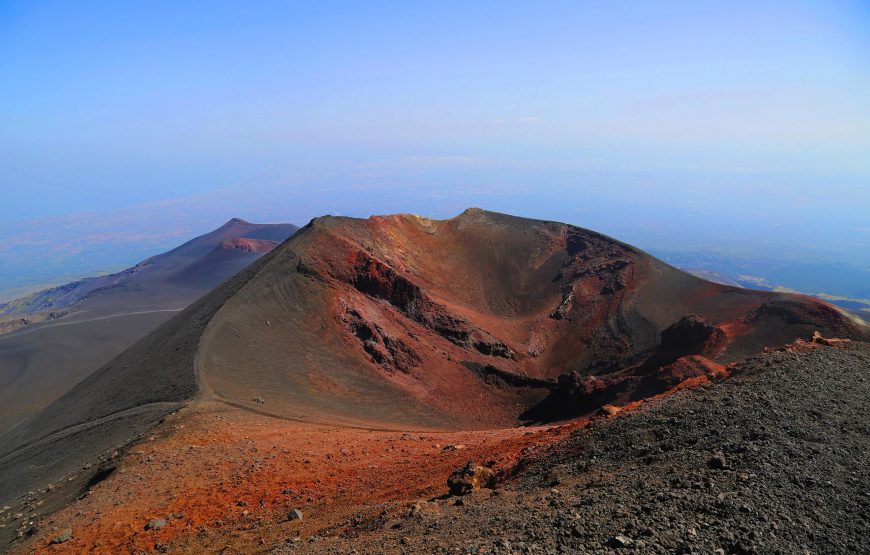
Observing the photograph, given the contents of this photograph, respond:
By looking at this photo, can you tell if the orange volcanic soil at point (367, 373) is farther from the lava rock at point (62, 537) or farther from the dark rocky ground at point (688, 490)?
the dark rocky ground at point (688, 490)

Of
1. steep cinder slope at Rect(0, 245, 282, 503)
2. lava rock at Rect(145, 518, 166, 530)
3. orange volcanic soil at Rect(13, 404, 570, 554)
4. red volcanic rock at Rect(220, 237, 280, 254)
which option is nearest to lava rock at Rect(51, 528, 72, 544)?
orange volcanic soil at Rect(13, 404, 570, 554)

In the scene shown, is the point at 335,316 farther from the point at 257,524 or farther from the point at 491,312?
the point at 257,524

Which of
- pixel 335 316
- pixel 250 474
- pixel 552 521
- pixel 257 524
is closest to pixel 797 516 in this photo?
pixel 552 521

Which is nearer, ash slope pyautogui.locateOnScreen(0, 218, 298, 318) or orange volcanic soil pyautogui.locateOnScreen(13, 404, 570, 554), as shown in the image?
orange volcanic soil pyautogui.locateOnScreen(13, 404, 570, 554)

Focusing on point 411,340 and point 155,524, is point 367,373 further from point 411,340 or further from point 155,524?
point 155,524

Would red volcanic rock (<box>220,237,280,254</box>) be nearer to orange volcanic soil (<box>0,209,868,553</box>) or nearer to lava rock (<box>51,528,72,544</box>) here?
orange volcanic soil (<box>0,209,868,553</box>)

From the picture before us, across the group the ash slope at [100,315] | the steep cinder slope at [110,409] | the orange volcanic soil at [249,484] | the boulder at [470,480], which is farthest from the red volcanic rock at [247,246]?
the boulder at [470,480]
